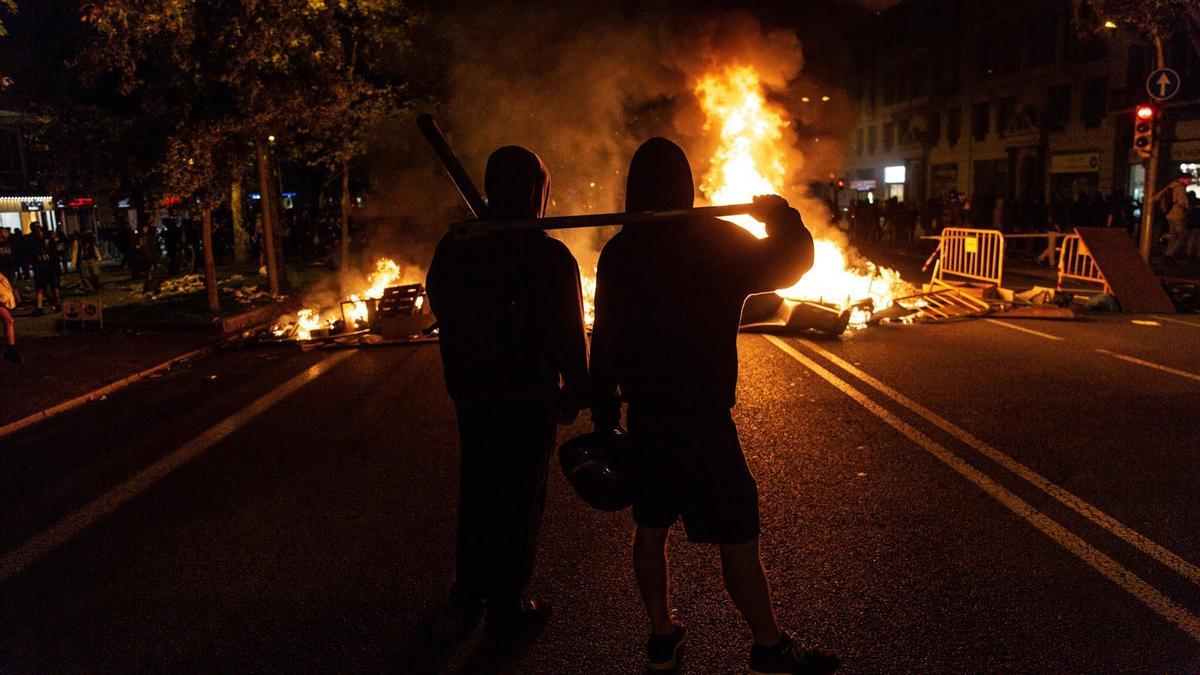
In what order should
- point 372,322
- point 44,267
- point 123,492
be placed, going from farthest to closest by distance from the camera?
point 44,267
point 372,322
point 123,492

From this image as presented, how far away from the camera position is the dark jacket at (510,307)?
10.4ft

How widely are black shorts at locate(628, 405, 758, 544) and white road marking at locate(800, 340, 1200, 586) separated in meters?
2.24

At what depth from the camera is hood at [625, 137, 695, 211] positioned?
290 centimetres

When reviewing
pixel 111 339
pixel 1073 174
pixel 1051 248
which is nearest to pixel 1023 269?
pixel 1051 248

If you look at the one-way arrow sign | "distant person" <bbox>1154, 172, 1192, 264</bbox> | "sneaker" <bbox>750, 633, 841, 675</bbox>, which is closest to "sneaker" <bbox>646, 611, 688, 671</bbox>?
"sneaker" <bbox>750, 633, 841, 675</bbox>

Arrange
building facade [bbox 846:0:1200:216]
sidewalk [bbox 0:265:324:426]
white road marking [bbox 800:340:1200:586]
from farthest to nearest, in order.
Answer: building facade [bbox 846:0:1200:216]
sidewalk [bbox 0:265:324:426]
white road marking [bbox 800:340:1200:586]

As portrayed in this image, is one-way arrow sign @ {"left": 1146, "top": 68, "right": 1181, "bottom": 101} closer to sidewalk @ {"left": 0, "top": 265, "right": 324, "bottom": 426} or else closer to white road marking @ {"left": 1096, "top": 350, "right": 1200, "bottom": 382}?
white road marking @ {"left": 1096, "top": 350, "right": 1200, "bottom": 382}

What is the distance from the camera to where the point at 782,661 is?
114 inches

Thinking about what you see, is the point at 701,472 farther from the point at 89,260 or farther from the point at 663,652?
the point at 89,260

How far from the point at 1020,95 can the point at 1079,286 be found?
24191 mm

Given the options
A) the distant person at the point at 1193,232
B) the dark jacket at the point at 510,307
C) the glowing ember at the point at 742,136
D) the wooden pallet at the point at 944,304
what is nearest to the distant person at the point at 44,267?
the glowing ember at the point at 742,136

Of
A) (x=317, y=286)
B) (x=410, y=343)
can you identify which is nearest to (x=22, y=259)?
(x=317, y=286)

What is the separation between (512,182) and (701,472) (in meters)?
1.24

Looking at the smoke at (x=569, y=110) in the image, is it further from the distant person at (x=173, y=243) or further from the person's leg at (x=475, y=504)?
the person's leg at (x=475, y=504)
